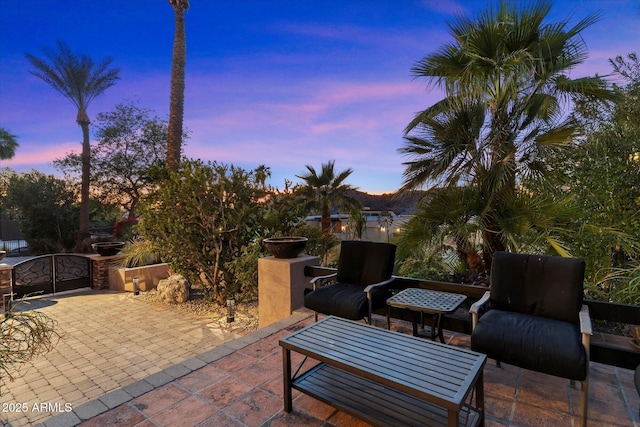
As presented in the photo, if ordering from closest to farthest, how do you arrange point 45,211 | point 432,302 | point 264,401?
point 264,401
point 432,302
point 45,211

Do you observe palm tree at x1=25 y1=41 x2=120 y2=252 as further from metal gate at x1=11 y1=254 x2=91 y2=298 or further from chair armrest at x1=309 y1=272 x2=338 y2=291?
→ chair armrest at x1=309 y1=272 x2=338 y2=291

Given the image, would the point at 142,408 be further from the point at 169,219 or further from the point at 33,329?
the point at 169,219

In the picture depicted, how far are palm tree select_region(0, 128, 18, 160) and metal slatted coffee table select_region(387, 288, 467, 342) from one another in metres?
23.9

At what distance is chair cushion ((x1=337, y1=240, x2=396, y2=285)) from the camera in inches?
130

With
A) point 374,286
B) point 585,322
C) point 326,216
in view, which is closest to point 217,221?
point 374,286

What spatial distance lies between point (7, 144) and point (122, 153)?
1076cm

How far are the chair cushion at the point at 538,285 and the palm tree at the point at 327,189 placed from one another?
292 inches

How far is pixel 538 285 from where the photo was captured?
239 centimetres

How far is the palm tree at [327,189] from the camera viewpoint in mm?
9914

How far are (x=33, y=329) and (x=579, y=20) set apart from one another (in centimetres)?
626

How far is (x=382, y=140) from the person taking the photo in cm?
873

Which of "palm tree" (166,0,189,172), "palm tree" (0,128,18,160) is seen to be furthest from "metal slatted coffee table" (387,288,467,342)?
"palm tree" (0,128,18,160)

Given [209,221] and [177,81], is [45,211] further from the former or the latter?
[209,221]

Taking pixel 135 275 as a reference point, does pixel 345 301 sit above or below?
above
